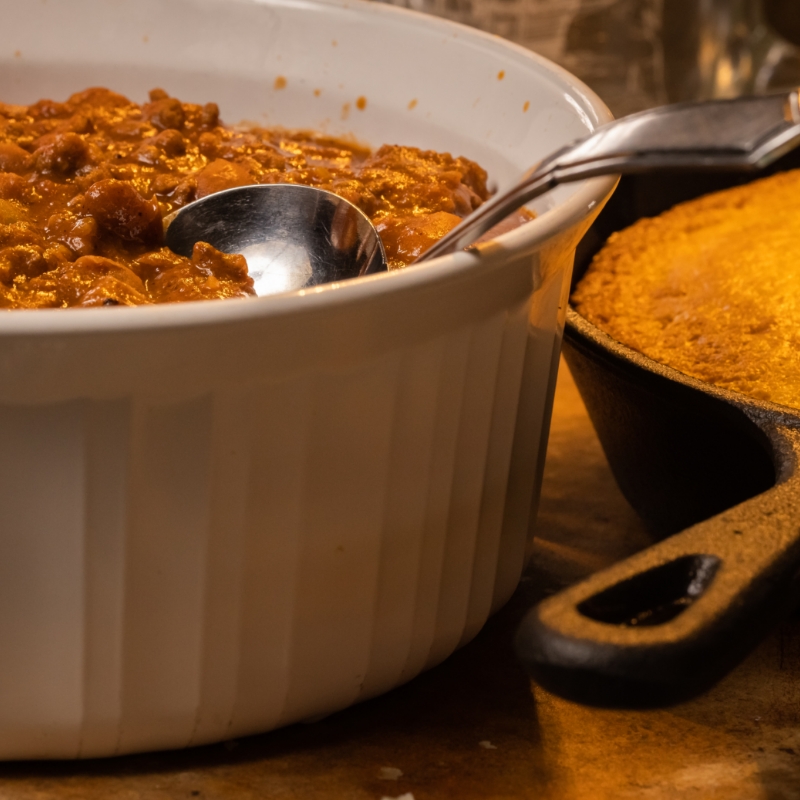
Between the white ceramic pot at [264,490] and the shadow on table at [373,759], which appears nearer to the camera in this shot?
the white ceramic pot at [264,490]

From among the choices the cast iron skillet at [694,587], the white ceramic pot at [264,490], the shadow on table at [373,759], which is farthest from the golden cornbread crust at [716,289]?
the shadow on table at [373,759]

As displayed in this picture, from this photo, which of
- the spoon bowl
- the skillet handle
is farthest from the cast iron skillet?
the spoon bowl

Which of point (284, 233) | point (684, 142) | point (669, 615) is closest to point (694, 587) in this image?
point (669, 615)

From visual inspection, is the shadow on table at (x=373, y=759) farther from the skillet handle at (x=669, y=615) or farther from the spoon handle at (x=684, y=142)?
the spoon handle at (x=684, y=142)

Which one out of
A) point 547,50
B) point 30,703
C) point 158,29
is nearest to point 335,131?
point 158,29

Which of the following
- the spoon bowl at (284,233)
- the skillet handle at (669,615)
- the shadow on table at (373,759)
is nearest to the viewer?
the skillet handle at (669,615)

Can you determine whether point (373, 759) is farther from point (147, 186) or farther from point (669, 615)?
point (147, 186)

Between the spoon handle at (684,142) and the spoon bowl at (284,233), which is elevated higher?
the spoon handle at (684,142)
